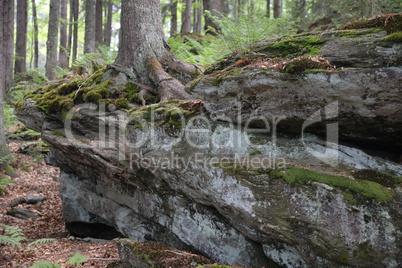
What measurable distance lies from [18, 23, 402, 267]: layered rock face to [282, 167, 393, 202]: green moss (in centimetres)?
1

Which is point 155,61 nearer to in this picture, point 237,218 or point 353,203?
point 237,218

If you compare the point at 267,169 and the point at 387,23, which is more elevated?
the point at 387,23

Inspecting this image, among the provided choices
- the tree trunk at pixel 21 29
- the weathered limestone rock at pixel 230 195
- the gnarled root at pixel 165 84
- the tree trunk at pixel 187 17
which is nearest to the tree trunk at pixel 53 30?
the tree trunk at pixel 187 17

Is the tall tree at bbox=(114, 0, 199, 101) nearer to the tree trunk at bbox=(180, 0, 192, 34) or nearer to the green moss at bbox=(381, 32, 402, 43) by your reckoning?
the green moss at bbox=(381, 32, 402, 43)

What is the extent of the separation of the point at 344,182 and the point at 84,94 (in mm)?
6141

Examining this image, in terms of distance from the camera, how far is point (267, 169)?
4.11 meters

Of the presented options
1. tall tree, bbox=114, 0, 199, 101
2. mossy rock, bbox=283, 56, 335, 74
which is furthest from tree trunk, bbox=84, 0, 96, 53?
mossy rock, bbox=283, 56, 335, 74

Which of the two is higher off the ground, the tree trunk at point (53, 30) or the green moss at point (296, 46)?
the tree trunk at point (53, 30)

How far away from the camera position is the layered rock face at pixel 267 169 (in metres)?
3.45

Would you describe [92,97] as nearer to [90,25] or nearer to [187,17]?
[90,25]

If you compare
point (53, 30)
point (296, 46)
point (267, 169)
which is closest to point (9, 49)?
point (53, 30)

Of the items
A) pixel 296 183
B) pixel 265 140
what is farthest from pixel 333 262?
pixel 265 140

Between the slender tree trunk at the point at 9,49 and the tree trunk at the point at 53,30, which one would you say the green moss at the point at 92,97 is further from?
the slender tree trunk at the point at 9,49

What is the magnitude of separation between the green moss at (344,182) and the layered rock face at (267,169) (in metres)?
0.01
